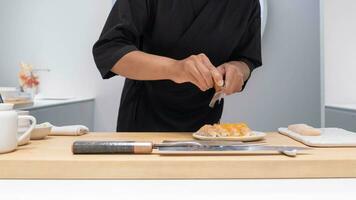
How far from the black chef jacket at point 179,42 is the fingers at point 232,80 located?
228 millimetres

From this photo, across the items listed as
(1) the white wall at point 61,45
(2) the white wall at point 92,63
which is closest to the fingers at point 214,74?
(2) the white wall at point 92,63

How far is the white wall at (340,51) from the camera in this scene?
1.75m

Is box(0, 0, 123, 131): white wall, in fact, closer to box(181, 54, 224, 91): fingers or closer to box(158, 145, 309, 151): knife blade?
box(181, 54, 224, 91): fingers

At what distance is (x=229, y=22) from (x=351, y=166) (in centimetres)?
65

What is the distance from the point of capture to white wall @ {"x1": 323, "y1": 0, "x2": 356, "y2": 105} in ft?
5.76

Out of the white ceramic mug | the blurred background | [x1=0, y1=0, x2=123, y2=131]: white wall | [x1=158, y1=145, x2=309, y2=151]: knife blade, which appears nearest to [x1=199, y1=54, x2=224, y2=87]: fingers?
[x1=158, y1=145, x2=309, y2=151]: knife blade

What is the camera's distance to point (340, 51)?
1.76 m

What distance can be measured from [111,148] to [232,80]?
1.28 feet

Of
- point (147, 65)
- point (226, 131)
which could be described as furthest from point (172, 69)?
point (226, 131)

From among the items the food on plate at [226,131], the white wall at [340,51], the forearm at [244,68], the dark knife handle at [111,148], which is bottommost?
the dark knife handle at [111,148]

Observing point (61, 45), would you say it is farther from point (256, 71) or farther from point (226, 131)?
point (226, 131)

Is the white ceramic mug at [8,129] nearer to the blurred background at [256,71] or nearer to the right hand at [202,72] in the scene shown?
the right hand at [202,72]
